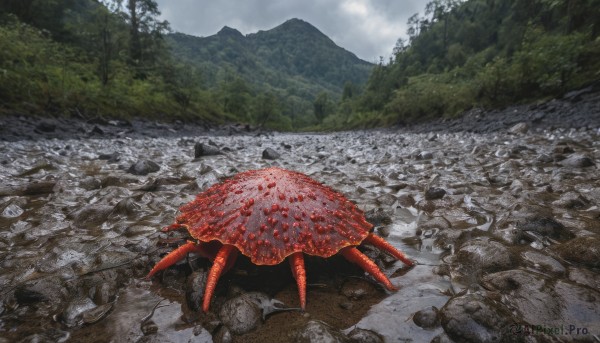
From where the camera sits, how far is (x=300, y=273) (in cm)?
215

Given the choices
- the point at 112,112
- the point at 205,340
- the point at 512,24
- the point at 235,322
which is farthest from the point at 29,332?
the point at 512,24

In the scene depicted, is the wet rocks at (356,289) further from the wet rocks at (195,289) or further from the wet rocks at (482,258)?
the wet rocks at (195,289)

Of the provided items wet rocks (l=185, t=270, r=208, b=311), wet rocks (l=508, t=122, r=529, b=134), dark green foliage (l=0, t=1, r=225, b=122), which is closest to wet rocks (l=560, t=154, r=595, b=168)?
wet rocks (l=185, t=270, r=208, b=311)

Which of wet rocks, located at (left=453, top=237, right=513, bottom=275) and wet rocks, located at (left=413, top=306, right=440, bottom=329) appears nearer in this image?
wet rocks, located at (left=413, top=306, right=440, bottom=329)

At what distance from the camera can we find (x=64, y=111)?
1531cm

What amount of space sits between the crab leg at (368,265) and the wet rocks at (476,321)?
1.34 feet

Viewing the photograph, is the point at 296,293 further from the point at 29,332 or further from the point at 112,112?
the point at 112,112

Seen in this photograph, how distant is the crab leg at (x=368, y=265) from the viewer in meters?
2.22

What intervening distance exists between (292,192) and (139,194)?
10.5ft

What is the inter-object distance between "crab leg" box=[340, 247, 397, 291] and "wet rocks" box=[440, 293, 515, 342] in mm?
408

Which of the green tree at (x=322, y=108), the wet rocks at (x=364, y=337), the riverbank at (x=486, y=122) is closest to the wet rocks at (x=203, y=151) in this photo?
the riverbank at (x=486, y=122)

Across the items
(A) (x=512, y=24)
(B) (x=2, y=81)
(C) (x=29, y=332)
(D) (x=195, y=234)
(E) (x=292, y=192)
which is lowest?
(C) (x=29, y=332)

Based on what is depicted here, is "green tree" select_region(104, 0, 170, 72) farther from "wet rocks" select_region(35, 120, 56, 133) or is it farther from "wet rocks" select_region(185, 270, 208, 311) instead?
"wet rocks" select_region(185, 270, 208, 311)

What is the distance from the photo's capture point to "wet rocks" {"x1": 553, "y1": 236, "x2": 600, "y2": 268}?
7.84ft
